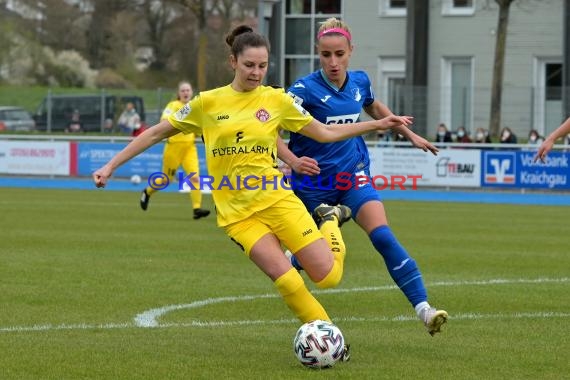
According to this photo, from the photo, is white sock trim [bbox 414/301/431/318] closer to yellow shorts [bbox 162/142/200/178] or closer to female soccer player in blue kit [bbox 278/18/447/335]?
female soccer player in blue kit [bbox 278/18/447/335]

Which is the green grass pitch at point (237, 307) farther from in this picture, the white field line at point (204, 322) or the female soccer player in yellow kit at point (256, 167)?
the female soccer player in yellow kit at point (256, 167)

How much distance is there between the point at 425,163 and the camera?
30516 mm

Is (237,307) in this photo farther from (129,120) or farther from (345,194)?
(129,120)

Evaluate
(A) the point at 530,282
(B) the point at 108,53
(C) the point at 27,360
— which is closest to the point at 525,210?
(A) the point at 530,282

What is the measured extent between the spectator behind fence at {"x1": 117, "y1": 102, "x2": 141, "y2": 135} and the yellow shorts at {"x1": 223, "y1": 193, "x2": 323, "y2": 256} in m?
31.7

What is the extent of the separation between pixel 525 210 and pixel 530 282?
1263cm

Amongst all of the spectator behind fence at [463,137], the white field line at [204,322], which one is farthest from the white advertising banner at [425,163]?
the white field line at [204,322]

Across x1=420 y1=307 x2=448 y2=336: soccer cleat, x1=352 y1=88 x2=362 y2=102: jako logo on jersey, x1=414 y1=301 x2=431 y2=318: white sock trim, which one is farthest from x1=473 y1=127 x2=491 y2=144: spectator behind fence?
x1=420 y1=307 x2=448 y2=336: soccer cleat

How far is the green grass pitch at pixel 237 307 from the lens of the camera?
7.20m

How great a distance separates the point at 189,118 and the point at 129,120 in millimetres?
32229

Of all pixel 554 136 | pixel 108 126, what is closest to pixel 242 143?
pixel 554 136

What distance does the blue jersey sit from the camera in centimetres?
869

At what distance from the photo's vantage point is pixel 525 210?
24141 millimetres

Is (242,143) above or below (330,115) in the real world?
below
